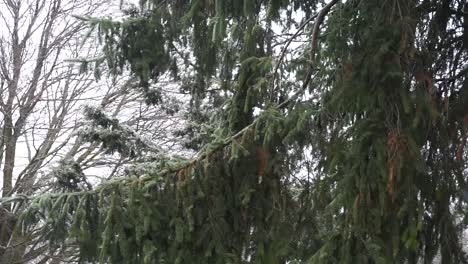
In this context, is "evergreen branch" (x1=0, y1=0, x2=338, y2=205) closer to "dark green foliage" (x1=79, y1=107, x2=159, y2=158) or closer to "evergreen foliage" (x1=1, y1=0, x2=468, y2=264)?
"evergreen foliage" (x1=1, y1=0, x2=468, y2=264)

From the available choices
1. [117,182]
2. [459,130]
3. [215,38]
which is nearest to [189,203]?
[117,182]

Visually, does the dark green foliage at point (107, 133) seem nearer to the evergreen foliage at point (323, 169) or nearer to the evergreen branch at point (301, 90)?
the evergreen foliage at point (323, 169)

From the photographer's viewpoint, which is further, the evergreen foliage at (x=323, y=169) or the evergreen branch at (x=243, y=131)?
the evergreen branch at (x=243, y=131)

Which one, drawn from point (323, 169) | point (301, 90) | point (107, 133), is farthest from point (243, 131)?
point (107, 133)

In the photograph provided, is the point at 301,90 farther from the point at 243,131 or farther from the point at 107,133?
the point at 107,133

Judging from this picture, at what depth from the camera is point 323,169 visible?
406 cm

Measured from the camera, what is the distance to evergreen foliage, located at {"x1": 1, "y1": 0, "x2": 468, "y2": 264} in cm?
344

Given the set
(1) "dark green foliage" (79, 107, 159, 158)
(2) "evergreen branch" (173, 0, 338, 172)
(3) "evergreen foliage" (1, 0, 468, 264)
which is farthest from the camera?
(1) "dark green foliage" (79, 107, 159, 158)

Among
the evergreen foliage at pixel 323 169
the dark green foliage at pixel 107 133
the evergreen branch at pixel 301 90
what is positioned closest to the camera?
the evergreen foliage at pixel 323 169

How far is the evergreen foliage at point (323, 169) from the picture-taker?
3.44 metres

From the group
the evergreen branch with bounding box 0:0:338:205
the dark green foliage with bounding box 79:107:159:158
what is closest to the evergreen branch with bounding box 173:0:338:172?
the evergreen branch with bounding box 0:0:338:205

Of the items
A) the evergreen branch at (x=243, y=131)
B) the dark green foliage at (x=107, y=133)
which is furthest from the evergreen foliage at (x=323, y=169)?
the dark green foliage at (x=107, y=133)

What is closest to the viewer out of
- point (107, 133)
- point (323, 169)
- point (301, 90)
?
point (323, 169)

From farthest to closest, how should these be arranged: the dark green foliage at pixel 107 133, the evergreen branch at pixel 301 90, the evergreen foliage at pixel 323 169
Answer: the dark green foliage at pixel 107 133 → the evergreen branch at pixel 301 90 → the evergreen foliage at pixel 323 169
